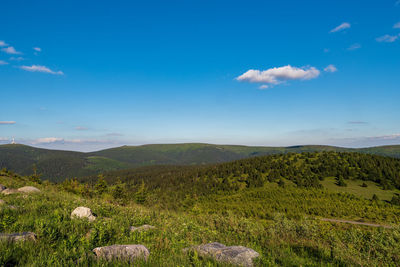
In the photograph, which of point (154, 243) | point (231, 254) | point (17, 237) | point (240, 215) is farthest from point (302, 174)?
point (17, 237)

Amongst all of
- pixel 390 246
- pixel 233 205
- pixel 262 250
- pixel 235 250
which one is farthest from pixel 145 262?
pixel 233 205

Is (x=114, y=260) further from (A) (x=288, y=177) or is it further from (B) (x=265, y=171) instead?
(B) (x=265, y=171)

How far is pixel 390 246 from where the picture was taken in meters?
8.08

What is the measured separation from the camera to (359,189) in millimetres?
77938

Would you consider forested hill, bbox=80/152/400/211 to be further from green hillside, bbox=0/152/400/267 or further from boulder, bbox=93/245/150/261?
boulder, bbox=93/245/150/261

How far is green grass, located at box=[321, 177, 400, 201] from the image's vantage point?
72081mm

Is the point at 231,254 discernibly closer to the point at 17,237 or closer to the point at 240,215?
the point at 17,237

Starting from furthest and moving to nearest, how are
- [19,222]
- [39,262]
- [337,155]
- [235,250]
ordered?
1. [337,155]
2. [19,222]
3. [235,250]
4. [39,262]

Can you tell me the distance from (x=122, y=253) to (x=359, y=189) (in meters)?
103

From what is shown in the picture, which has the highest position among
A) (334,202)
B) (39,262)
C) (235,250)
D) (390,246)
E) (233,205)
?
(39,262)

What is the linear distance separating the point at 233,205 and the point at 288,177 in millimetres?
37004

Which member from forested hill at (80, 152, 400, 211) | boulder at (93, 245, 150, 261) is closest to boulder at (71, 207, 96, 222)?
boulder at (93, 245, 150, 261)

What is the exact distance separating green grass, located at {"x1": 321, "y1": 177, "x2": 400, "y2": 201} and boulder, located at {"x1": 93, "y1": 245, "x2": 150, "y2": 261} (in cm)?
9605

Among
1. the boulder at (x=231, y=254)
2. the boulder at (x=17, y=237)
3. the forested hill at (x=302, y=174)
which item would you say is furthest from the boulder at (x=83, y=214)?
the forested hill at (x=302, y=174)
